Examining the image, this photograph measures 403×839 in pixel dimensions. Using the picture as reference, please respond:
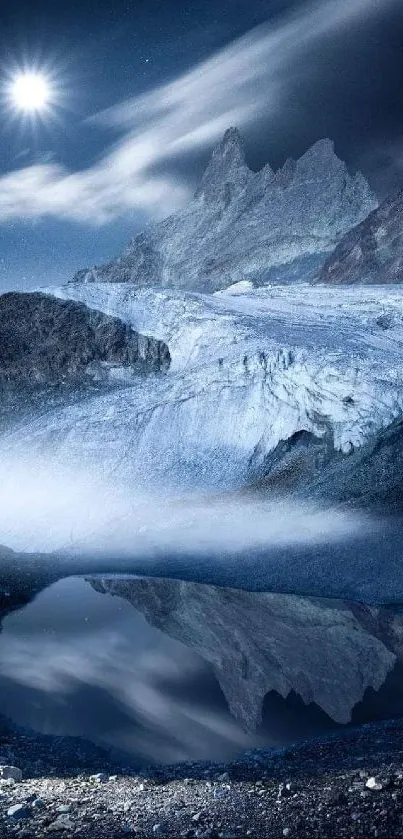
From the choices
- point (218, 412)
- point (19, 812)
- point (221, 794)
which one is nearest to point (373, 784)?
point (221, 794)

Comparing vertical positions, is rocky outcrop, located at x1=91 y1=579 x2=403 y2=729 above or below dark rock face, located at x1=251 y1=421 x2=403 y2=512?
below

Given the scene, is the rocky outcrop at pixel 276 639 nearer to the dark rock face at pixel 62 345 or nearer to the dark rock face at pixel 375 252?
the dark rock face at pixel 62 345

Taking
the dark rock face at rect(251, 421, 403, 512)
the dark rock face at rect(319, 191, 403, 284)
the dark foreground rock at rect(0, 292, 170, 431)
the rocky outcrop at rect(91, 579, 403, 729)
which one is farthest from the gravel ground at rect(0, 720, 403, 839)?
the dark rock face at rect(319, 191, 403, 284)

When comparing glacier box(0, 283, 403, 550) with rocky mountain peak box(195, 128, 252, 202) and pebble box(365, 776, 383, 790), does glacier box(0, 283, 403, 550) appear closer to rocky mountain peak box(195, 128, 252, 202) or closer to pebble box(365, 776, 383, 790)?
pebble box(365, 776, 383, 790)

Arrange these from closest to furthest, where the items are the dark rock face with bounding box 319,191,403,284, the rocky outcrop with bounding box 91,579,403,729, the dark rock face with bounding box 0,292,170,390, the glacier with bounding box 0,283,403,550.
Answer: the rocky outcrop with bounding box 91,579,403,729
the glacier with bounding box 0,283,403,550
the dark rock face with bounding box 0,292,170,390
the dark rock face with bounding box 319,191,403,284

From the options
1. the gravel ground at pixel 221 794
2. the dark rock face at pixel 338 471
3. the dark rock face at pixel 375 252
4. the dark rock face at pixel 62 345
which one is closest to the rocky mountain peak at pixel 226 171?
the dark rock face at pixel 375 252

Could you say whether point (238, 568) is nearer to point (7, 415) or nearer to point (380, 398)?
point (380, 398)

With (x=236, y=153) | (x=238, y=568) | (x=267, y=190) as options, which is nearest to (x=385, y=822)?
(x=238, y=568)
